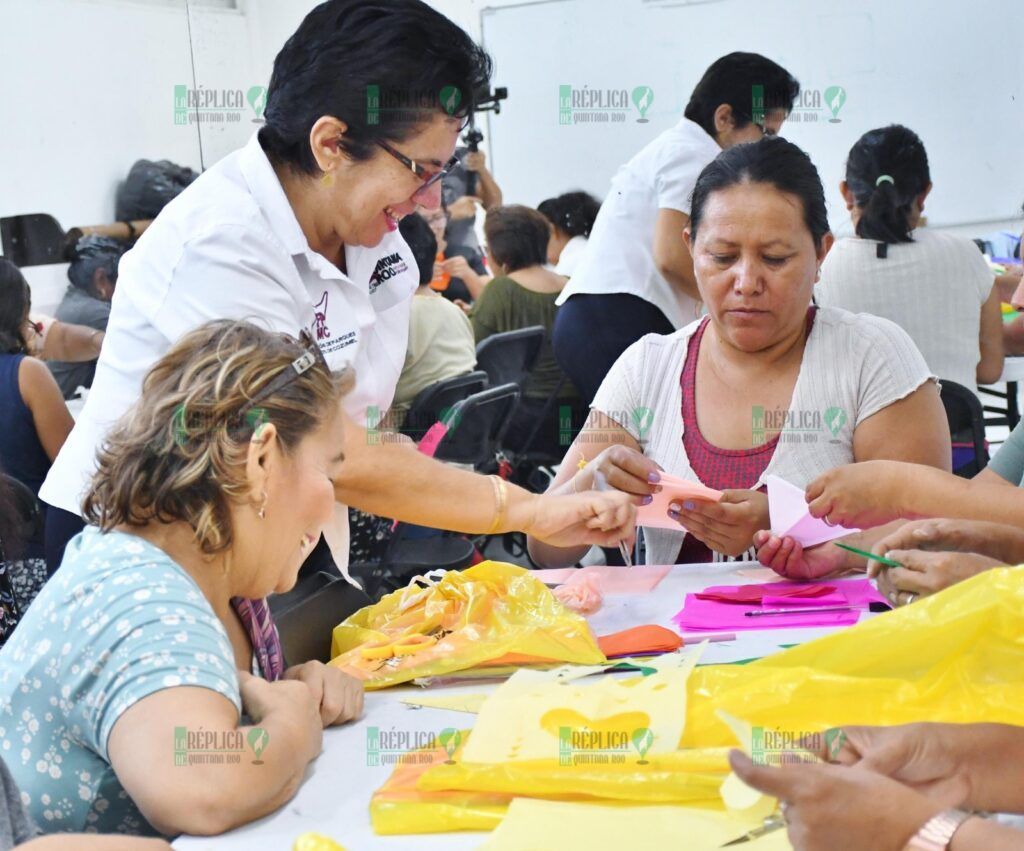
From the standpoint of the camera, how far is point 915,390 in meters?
2.32

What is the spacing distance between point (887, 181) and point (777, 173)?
5.02 feet

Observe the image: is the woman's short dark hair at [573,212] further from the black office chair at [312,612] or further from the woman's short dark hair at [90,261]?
the black office chair at [312,612]

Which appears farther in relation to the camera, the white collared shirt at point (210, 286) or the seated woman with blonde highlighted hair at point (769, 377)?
the seated woman with blonde highlighted hair at point (769, 377)

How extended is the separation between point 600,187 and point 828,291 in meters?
3.53

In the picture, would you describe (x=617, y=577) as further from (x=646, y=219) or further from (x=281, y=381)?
(x=646, y=219)

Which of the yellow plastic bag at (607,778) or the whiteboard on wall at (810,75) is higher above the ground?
the whiteboard on wall at (810,75)

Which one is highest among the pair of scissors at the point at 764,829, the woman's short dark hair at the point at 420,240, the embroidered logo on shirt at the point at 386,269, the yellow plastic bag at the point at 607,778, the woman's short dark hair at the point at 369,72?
the woman's short dark hair at the point at 369,72

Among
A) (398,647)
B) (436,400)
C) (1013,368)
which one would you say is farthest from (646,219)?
(398,647)

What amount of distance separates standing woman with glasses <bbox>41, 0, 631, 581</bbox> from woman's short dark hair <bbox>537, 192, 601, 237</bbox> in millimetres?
4218

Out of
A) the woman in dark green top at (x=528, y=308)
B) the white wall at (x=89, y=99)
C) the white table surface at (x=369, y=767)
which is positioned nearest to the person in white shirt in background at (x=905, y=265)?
the woman in dark green top at (x=528, y=308)

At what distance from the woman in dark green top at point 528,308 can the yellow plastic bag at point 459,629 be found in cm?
306

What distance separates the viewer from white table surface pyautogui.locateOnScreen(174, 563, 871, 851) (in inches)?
47.4

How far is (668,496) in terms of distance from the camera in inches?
85.3

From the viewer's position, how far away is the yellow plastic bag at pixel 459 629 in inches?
65.7
